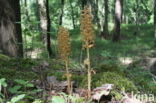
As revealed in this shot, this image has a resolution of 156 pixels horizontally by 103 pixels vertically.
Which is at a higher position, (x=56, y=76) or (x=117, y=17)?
(x=117, y=17)

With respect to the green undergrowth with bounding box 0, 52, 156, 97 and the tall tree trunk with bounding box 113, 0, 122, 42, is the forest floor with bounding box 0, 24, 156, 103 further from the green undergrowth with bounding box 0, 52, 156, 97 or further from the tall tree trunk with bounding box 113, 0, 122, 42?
the tall tree trunk with bounding box 113, 0, 122, 42

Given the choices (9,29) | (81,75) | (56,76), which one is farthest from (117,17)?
(56,76)

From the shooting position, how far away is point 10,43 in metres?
5.25

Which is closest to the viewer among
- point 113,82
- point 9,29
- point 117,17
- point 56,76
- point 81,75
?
point 113,82

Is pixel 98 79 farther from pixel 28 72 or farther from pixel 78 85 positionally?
pixel 28 72

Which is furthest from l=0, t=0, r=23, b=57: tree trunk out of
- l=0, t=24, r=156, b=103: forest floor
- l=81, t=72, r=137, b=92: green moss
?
l=81, t=72, r=137, b=92: green moss

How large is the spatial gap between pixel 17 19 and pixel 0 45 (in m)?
0.56

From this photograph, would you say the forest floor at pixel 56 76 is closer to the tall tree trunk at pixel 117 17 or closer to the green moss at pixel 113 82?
the green moss at pixel 113 82

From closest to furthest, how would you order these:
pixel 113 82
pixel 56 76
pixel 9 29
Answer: pixel 113 82
pixel 56 76
pixel 9 29

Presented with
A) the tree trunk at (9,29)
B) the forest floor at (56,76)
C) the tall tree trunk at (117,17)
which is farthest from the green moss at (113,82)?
the tall tree trunk at (117,17)

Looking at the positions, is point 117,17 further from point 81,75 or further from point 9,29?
point 81,75

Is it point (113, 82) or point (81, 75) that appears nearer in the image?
point (113, 82)

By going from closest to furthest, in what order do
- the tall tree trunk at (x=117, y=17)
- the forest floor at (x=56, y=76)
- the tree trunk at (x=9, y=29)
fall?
the forest floor at (x=56, y=76) < the tree trunk at (x=9, y=29) < the tall tree trunk at (x=117, y=17)

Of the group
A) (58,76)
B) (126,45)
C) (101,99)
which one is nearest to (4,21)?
(58,76)
